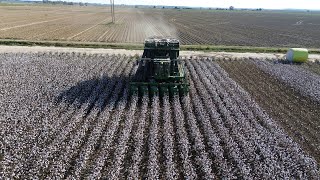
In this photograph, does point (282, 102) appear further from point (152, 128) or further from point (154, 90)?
point (152, 128)

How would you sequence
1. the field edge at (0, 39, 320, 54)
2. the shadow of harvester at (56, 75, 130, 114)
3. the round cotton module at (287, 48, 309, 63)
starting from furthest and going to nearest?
the field edge at (0, 39, 320, 54) → the round cotton module at (287, 48, 309, 63) → the shadow of harvester at (56, 75, 130, 114)

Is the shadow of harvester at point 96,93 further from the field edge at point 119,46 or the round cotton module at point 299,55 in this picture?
the round cotton module at point 299,55

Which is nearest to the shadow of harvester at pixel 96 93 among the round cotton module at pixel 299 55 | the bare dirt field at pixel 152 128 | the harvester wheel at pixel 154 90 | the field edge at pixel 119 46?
the bare dirt field at pixel 152 128

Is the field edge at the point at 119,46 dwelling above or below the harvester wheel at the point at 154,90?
above

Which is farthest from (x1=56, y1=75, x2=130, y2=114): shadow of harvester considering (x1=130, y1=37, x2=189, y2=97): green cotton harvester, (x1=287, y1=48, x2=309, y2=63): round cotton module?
(x1=287, y1=48, x2=309, y2=63): round cotton module

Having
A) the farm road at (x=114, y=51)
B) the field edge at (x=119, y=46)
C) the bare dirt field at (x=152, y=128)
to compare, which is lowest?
the bare dirt field at (x=152, y=128)

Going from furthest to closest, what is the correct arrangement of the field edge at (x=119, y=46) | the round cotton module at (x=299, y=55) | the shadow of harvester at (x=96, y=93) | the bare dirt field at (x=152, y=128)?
1. the field edge at (x=119, y=46)
2. the round cotton module at (x=299, y=55)
3. the shadow of harvester at (x=96, y=93)
4. the bare dirt field at (x=152, y=128)

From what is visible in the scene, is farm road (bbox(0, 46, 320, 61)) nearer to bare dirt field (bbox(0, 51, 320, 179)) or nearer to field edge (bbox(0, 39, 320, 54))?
field edge (bbox(0, 39, 320, 54))
